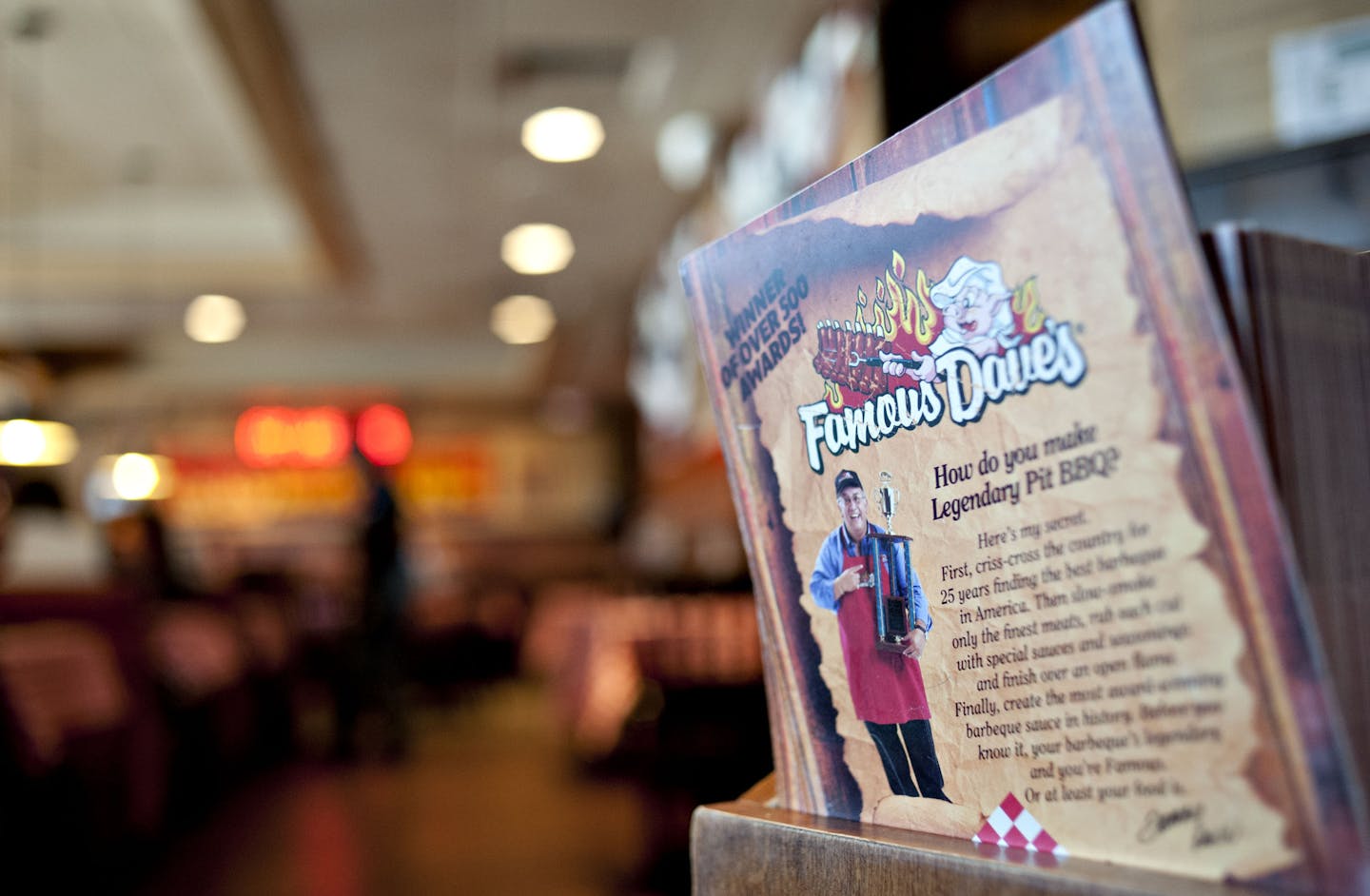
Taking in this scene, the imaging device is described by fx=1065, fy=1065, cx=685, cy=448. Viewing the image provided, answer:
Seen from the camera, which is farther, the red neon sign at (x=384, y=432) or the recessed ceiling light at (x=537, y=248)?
the red neon sign at (x=384, y=432)

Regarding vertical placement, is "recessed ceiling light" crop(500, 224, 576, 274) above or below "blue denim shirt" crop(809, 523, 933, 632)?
above

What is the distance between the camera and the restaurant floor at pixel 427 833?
3.12 metres

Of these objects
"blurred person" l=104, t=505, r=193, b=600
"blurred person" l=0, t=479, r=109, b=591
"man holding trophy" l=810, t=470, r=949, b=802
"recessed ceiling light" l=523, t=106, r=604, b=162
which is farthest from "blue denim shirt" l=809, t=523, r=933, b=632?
"blurred person" l=104, t=505, r=193, b=600

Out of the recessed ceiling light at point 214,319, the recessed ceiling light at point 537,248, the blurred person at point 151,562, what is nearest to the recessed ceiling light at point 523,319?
the recessed ceiling light at point 537,248

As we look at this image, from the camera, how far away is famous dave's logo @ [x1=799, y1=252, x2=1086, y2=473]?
0.41 meters

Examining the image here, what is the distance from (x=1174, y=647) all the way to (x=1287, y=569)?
0.05 m

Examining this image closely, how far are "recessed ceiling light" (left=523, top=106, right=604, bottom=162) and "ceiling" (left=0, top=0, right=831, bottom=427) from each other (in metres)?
0.08

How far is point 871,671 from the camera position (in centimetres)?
50

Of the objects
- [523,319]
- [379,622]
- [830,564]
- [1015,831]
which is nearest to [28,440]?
[379,622]

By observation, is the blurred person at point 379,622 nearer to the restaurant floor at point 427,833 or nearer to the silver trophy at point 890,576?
the restaurant floor at point 427,833

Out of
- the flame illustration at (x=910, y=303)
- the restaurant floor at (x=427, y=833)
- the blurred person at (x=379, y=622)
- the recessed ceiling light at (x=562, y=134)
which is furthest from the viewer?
the blurred person at (x=379, y=622)

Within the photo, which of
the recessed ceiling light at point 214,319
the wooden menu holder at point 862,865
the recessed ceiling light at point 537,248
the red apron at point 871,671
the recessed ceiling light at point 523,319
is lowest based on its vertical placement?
the wooden menu holder at point 862,865

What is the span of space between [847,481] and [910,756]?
0.13m
